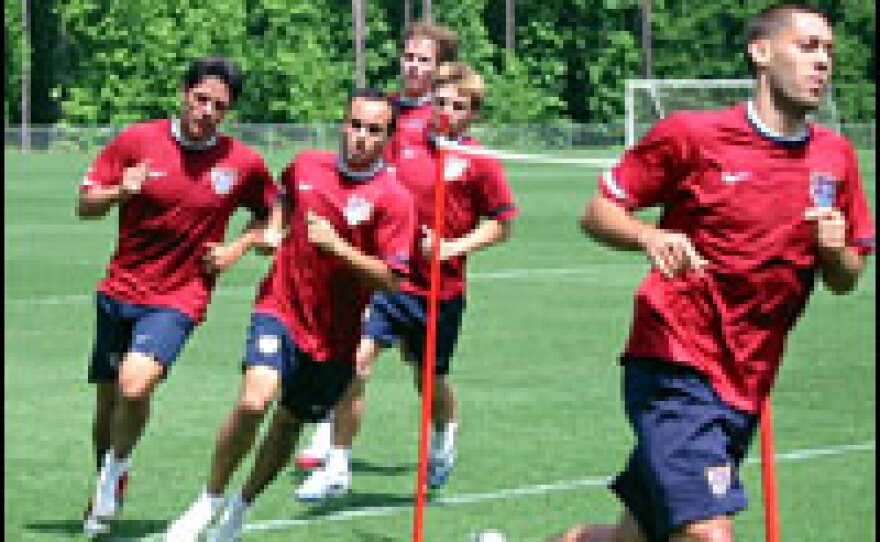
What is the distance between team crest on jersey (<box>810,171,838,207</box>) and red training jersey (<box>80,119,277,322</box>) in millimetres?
3758

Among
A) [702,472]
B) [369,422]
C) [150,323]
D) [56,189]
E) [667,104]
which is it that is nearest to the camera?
[702,472]

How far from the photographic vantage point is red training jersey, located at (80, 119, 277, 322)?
1021 cm

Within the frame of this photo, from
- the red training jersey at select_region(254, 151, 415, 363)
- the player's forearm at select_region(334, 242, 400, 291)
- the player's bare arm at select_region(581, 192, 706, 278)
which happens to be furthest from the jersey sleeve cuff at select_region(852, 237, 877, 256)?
the red training jersey at select_region(254, 151, 415, 363)

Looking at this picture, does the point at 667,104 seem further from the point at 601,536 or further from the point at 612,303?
the point at 601,536

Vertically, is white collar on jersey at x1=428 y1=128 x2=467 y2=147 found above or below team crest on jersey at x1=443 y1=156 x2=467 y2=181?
above

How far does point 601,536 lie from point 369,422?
6.75 m

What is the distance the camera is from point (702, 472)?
23.0ft

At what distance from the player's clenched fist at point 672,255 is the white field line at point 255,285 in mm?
14707

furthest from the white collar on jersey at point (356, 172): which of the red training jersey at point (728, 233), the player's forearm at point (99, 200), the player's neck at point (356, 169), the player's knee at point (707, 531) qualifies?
the player's knee at point (707, 531)

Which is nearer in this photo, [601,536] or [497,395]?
[601,536]

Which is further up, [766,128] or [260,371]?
[766,128]

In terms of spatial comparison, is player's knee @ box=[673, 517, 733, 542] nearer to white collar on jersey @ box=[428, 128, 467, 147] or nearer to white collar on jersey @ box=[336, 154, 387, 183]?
white collar on jersey @ box=[336, 154, 387, 183]

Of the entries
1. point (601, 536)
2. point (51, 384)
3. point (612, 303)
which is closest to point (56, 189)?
point (612, 303)

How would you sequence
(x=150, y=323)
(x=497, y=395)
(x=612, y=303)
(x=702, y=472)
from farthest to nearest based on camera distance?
(x=612, y=303) < (x=497, y=395) < (x=150, y=323) < (x=702, y=472)
